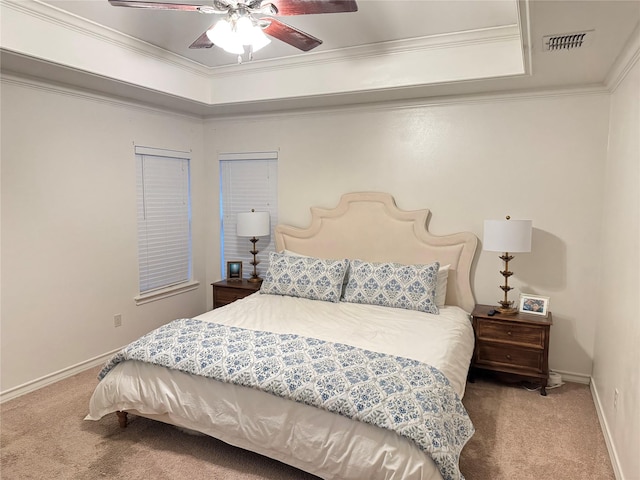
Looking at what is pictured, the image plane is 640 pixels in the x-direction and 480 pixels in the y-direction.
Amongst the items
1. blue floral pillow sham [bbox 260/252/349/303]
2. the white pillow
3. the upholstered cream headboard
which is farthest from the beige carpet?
blue floral pillow sham [bbox 260/252/349/303]

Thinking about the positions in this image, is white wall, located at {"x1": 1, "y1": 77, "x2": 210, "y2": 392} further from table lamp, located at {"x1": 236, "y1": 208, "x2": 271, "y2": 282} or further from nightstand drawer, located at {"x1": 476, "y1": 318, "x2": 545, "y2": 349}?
nightstand drawer, located at {"x1": 476, "y1": 318, "x2": 545, "y2": 349}

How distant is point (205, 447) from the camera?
2586mm

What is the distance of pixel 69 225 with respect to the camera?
3.52 metres

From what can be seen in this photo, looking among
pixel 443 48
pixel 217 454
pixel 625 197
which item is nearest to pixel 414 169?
pixel 443 48

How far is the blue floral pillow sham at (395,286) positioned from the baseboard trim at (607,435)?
4.05ft

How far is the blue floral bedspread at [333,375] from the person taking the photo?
193cm

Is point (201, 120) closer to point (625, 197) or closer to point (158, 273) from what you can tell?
point (158, 273)

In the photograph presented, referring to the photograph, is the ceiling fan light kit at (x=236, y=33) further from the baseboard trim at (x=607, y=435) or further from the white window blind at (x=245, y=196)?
the baseboard trim at (x=607, y=435)

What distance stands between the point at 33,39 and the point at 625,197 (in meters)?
3.82

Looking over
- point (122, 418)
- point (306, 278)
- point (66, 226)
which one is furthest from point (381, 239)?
point (66, 226)

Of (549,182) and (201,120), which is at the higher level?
(201,120)

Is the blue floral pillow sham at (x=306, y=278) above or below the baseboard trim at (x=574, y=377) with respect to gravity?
above

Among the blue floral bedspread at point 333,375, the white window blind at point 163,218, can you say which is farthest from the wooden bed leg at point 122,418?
the white window blind at point 163,218

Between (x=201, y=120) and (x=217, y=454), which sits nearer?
(x=217, y=454)
